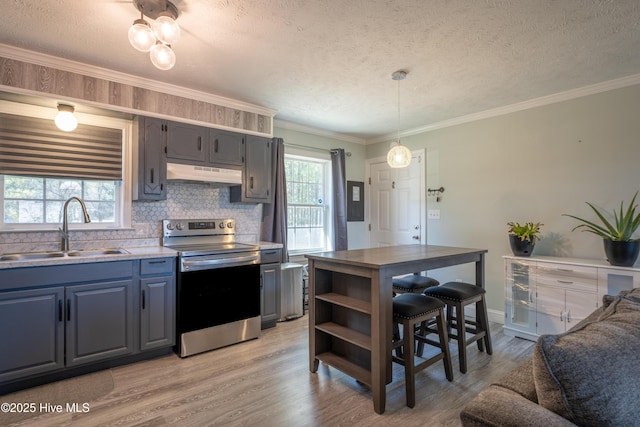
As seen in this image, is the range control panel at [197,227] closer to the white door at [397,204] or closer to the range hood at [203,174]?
the range hood at [203,174]

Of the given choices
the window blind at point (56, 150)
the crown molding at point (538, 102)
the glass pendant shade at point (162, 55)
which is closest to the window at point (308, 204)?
the crown molding at point (538, 102)

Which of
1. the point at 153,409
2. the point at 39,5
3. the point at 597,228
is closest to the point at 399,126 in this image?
the point at 597,228

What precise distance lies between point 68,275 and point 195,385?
121cm

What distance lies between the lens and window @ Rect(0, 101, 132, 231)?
2576mm

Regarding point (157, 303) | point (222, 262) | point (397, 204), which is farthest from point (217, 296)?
point (397, 204)

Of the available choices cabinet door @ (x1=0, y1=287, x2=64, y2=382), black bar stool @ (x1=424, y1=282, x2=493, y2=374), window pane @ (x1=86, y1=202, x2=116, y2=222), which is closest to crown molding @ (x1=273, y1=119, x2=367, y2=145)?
window pane @ (x1=86, y1=202, x2=116, y2=222)

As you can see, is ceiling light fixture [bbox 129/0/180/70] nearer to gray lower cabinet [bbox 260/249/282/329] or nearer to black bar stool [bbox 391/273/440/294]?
gray lower cabinet [bbox 260/249/282/329]

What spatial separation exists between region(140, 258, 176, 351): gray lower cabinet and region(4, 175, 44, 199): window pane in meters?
1.14

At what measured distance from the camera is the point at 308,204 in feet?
15.3

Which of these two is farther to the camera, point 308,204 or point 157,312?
point 308,204

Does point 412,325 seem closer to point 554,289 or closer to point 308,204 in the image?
point 554,289

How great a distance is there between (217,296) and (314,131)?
266cm

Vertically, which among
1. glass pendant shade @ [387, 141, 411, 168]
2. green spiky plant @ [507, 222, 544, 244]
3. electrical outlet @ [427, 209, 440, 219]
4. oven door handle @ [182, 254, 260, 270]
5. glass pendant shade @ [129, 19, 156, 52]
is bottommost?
→ oven door handle @ [182, 254, 260, 270]

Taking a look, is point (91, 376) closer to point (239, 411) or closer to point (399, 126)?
point (239, 411)
